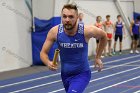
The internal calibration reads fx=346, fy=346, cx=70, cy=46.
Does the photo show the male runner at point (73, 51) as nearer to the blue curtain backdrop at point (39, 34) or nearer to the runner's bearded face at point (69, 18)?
the runner's bearded face at point (69, 18)

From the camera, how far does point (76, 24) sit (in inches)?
192

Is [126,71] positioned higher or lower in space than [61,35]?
lower

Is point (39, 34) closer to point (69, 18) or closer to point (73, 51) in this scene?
point (73, 51)

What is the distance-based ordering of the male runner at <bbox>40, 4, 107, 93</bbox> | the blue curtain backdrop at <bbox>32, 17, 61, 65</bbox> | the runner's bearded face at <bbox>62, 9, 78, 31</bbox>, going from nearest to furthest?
the runner's bearded face at <bbox>62, 9, 78, 31</bbox> → the male runner at <bbox>40, 4, 107, 93</bbox> → the blue curtain backdrop at <bbox>32, 17, 61, 65</bbox>

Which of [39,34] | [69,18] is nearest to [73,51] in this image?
[69,18]

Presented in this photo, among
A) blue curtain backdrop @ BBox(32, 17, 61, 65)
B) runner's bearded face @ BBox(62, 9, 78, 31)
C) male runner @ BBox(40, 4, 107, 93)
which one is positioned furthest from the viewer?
blue curtain backdrop @ BBox(32, 17, 61, 65)

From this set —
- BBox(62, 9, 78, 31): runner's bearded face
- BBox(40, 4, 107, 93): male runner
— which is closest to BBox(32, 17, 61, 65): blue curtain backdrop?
BBox(40, 4, 107, 93): male runner

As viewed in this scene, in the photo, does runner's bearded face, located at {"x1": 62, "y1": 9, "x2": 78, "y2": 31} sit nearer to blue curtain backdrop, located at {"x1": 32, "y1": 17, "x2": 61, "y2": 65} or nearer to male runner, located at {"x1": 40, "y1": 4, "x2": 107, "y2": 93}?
male runner, located at {"x1": 40, "y1": 4, "x2": 107, "y2": 93}

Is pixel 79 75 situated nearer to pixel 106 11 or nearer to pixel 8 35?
pixel 8 35

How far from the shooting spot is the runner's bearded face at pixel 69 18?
4.63 m

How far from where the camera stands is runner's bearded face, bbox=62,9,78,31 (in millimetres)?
4633

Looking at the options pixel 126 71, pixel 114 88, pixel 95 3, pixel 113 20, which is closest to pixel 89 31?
pixel 114 88

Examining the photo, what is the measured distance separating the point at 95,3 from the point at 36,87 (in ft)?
26.9

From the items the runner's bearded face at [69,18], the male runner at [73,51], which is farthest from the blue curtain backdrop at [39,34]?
the runner's bearded face at [69,18]
